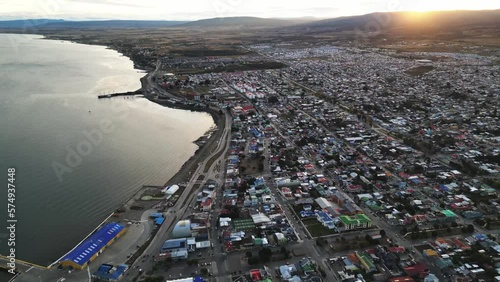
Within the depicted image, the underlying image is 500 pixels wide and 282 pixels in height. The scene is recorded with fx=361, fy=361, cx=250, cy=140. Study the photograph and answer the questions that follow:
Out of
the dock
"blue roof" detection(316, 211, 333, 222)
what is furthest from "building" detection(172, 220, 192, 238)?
the dock

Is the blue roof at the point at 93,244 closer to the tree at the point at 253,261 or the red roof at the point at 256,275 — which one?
the tree at the point at 253,261

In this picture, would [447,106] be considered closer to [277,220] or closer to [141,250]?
[277,220]

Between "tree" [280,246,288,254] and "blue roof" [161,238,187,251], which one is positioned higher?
"blue roof" [161,238,187,251]

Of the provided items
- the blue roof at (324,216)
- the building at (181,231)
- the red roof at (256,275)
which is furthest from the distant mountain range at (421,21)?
the red roof at (256,275)

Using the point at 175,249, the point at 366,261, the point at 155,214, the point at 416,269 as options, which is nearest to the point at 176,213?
the point at 155,214

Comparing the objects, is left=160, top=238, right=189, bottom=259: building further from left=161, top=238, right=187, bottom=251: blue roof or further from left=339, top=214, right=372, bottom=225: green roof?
left=339, top=214, right=372, bottom=225: green roof

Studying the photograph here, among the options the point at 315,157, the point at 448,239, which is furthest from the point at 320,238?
the point at 315,157
